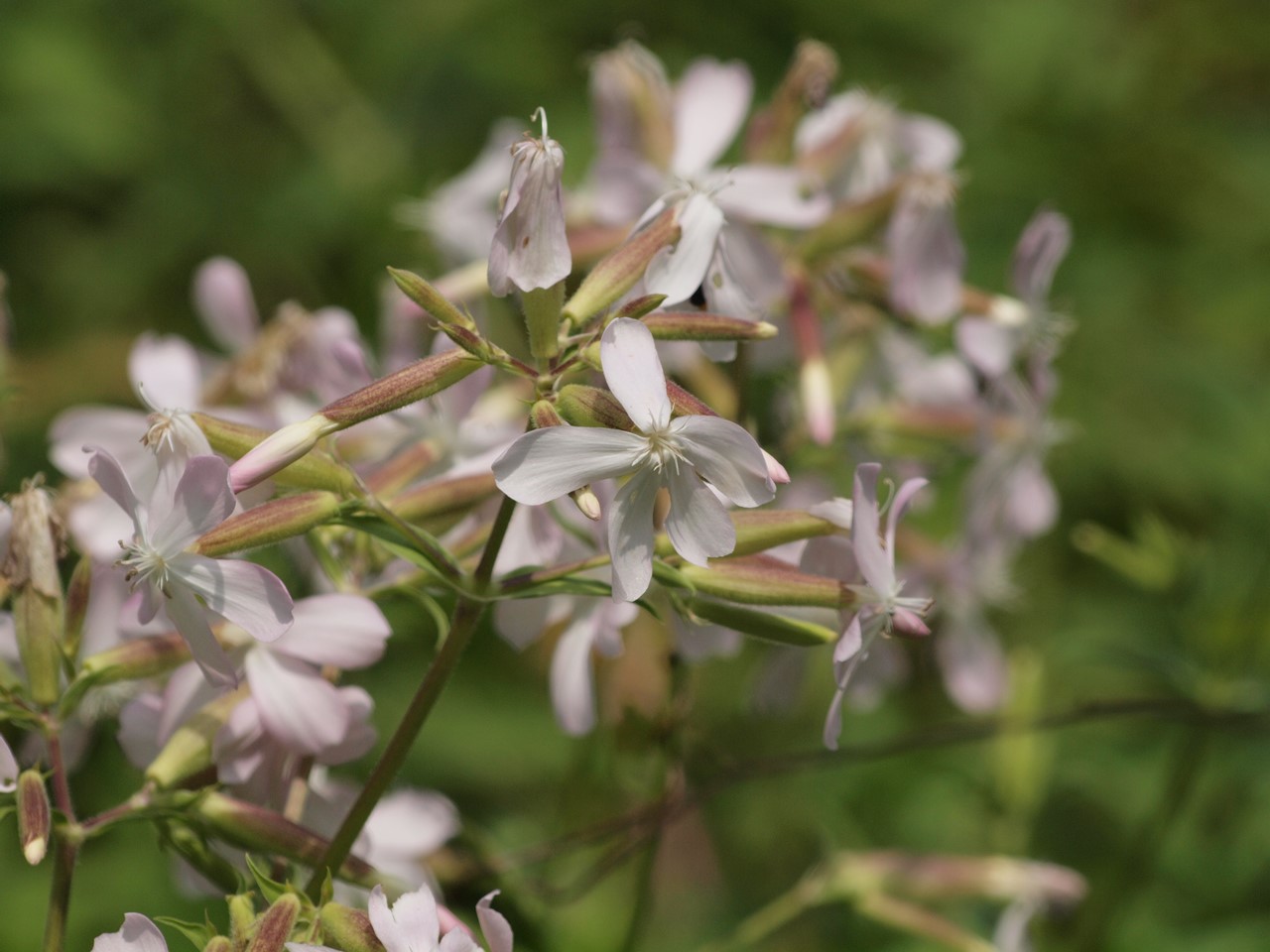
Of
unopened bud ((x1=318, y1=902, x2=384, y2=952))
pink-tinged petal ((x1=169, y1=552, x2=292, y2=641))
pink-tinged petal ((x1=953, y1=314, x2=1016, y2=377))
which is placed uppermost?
pink-tinged petal ((x1=169, y1=552, x2=292, y2=641))

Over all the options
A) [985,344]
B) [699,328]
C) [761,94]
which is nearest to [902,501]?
[699,328]

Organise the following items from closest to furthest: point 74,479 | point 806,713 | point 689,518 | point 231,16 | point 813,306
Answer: point 689,518 → point 74,479 → point 813,306 → point 806,713 → point 231,16

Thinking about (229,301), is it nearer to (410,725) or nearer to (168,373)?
(168,373)

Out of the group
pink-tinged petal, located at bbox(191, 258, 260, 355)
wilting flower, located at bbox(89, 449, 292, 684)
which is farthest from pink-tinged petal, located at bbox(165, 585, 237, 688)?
pink-tinged petal, located at bbox(191, 258, 260, 355)

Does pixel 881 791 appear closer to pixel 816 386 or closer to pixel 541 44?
pixel 816 386

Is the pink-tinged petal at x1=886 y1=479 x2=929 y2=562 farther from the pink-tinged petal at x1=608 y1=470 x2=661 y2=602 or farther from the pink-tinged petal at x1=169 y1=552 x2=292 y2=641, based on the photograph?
the pink-tinged petal at x1=169 y1=552 x2=292 y2=641

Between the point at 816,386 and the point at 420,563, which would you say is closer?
the point at 420,563

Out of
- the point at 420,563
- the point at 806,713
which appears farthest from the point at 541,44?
the point at 420,563
